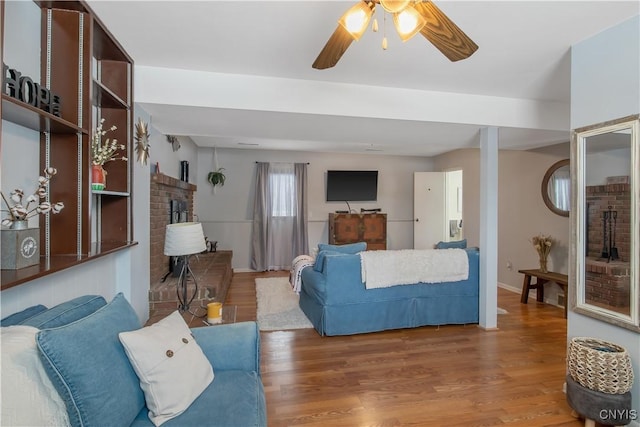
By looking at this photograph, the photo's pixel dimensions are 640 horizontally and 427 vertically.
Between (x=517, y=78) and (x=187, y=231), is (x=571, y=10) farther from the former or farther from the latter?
(x=187, y=231)

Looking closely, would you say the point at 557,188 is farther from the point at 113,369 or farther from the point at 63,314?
the point at 63,314

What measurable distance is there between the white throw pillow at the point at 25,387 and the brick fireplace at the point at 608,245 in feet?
9.00

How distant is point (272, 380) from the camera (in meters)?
2.41

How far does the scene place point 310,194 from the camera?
679 cm

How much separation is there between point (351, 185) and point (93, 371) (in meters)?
5.96

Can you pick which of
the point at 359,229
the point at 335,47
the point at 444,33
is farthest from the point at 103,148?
the point at 359,229

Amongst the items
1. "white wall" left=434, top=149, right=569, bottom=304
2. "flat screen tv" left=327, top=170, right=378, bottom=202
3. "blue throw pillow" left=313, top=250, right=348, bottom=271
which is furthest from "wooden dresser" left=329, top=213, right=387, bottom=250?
"blue throw pillow" left=313, top=250, right=348, bottom=271

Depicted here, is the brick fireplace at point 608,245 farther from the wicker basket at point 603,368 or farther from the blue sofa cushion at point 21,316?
the blue sofa cushion at point 21,316

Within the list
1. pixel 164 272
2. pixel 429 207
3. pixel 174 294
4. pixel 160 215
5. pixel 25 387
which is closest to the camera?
pixel 25 387

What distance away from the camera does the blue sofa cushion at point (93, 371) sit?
101 centimetres

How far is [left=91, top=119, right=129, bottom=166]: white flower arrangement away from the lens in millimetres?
1780

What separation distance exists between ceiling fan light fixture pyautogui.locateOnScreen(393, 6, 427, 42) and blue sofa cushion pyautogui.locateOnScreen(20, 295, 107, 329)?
5.84 feet

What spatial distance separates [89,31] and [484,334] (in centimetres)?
394

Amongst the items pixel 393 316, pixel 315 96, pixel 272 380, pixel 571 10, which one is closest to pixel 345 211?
pixel 393 316
